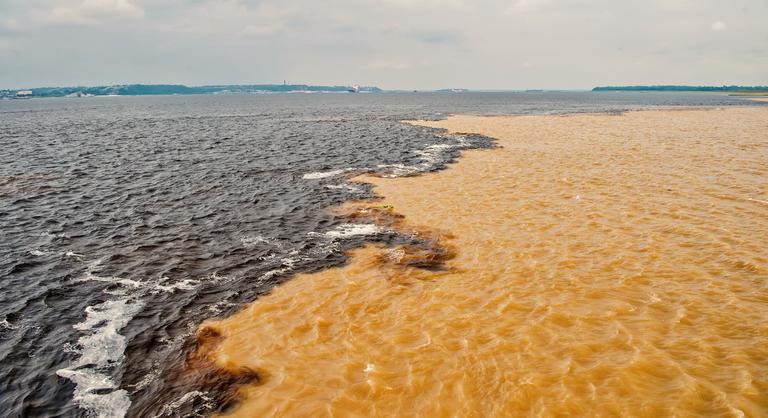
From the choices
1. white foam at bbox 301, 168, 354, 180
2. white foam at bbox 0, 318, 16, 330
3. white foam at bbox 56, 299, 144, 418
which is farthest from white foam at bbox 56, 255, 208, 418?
white foam at bbox 301, 168, 354, 180

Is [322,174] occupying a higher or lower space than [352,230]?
higher

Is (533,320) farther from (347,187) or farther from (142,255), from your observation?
(347,187)

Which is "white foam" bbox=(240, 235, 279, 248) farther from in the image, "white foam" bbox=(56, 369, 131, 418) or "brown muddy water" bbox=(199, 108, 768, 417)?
"white foam" bbox=(56, 369, 131, 418)

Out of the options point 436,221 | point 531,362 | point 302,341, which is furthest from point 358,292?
point 436,221

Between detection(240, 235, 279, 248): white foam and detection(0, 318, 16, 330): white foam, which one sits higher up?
detection(240, 235, 279, 248): white foam

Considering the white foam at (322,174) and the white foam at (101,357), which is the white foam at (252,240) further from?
the white foam at (322,174)

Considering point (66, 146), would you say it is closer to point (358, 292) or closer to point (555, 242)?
point (358, 292)

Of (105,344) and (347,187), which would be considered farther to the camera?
(347,187)

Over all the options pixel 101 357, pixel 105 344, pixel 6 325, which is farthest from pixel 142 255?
pixel 101 357
